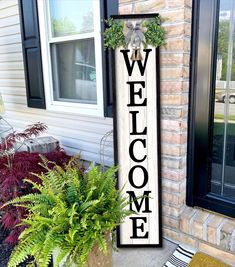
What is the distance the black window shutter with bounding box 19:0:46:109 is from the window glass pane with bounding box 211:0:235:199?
2099 millimetres

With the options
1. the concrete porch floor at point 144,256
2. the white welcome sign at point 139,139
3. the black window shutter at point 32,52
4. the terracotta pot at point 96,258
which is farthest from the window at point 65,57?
the terracotta pot at point 96,258

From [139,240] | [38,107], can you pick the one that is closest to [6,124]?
[38,107]

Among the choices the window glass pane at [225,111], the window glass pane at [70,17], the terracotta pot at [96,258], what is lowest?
the terracotta pot at [96,258]

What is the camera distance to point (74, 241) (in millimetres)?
1240

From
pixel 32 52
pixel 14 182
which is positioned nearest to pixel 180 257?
pixel 14 182

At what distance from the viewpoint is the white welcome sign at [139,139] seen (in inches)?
66.8

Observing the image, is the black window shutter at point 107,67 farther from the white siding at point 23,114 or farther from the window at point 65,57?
the white siding at point 23,114

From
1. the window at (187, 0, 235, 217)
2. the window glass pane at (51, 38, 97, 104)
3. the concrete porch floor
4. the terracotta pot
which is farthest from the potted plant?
the window glass pane at (51, 38, 97, 104)

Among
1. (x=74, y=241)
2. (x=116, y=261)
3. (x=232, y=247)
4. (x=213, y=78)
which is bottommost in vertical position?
(x=116, y=261)

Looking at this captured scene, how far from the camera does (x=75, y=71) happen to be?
299cm

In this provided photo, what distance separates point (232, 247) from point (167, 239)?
1.50ft

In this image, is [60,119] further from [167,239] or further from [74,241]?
[74,241]

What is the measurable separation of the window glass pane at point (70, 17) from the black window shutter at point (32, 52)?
21 cm

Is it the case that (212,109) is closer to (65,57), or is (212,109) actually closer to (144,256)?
(144,256)
